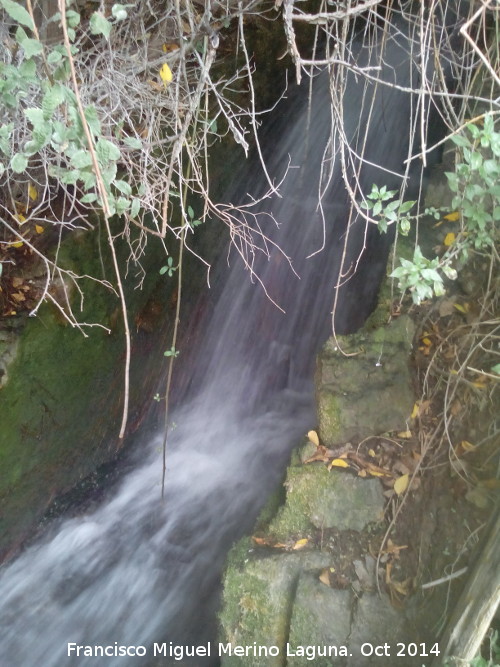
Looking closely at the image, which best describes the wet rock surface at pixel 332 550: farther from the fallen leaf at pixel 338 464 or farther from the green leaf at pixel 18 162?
the green leaf at pixel 18 162

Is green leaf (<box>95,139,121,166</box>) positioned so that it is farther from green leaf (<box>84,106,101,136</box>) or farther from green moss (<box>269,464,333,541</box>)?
green moss (<box>269,464,333,541</box>)

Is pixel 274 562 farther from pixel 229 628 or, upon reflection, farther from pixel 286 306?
pixel 286 306

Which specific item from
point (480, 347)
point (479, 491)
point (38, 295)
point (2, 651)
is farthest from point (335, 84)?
point (2, 651)

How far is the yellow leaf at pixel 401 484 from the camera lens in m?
2.65

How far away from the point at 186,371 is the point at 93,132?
2924 millimetres

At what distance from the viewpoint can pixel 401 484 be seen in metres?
2.66

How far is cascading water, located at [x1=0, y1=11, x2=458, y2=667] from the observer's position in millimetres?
3279

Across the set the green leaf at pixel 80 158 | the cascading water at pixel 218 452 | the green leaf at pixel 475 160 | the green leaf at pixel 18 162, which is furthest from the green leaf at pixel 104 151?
the cascading water at pixel 218 452

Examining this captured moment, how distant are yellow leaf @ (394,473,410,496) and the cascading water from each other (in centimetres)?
120

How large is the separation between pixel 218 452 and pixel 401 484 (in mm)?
1761

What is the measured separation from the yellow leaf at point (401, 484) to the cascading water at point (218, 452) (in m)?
1.20

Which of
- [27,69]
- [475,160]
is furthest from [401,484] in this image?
[27,69]

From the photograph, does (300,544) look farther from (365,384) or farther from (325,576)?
(365,384)

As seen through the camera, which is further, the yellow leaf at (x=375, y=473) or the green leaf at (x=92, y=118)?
the yellow leaf at (x=375, y=473)
